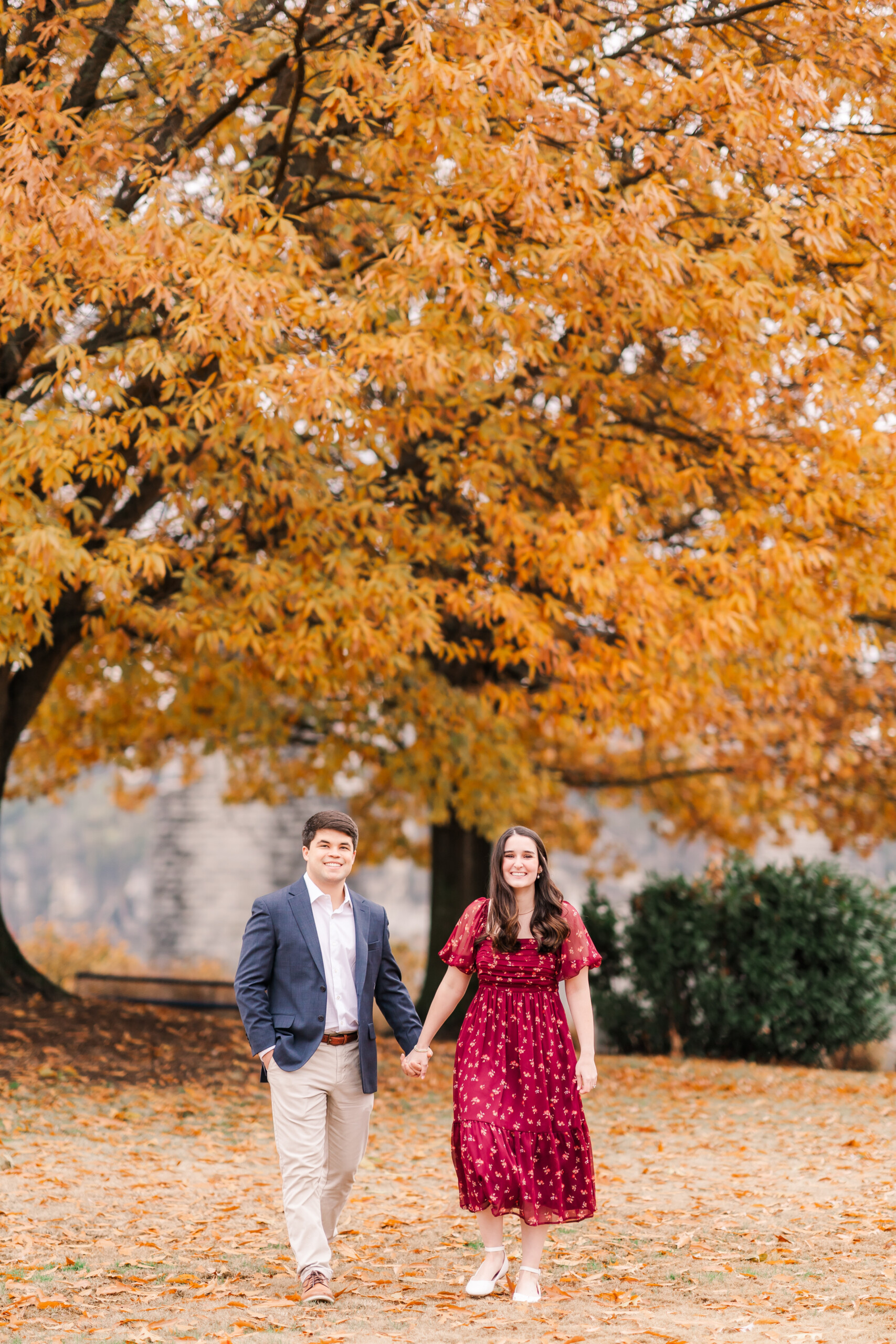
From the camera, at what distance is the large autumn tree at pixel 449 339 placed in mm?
7023

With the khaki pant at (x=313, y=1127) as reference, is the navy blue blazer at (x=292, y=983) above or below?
above

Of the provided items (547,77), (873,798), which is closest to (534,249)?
(547,77)

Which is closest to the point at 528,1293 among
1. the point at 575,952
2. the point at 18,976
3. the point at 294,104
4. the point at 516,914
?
the point at 575,952

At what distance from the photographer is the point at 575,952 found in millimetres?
4605

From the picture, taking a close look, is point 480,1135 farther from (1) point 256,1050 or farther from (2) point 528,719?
(2) point 528,719

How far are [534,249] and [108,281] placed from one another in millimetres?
2348

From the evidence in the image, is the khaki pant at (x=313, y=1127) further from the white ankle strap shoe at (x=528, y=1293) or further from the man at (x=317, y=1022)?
the white ankle strap shoe at (x=528, y=1293)

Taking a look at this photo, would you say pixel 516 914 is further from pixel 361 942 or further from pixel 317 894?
pixel 317 894

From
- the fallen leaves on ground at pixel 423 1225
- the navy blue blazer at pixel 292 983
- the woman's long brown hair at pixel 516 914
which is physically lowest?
the fallen leaves on ground at pixel 423 1225

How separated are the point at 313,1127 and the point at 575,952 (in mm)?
1083

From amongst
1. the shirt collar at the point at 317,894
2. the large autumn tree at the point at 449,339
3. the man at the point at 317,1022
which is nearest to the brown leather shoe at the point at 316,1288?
the man at the point at 317,1022

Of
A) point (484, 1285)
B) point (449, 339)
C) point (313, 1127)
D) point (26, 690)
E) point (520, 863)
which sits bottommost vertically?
point (484, 1285)

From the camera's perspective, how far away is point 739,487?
9.00 metres

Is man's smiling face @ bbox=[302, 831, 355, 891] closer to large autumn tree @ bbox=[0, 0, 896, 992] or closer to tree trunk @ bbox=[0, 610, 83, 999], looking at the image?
large autumn tree @ bbox=[0, 0, 896, 992]
